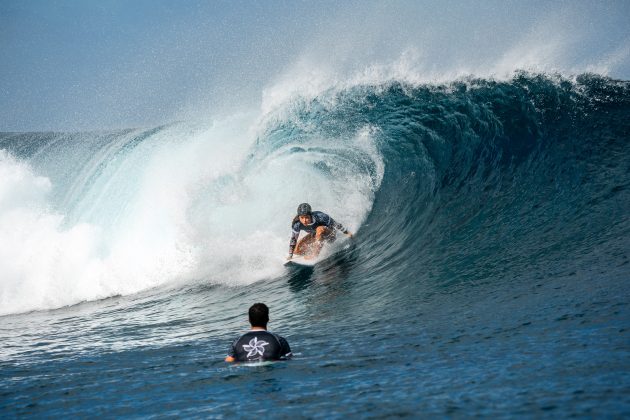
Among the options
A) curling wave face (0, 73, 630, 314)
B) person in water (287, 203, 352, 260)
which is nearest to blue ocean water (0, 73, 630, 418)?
curling wave face (0, 73, 630, 314)

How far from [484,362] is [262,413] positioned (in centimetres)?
159

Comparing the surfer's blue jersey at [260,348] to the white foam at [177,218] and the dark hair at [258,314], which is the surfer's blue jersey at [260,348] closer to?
the dark hair at [258,314]

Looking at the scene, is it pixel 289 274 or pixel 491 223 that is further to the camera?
pixel 289 274

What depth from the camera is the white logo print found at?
4.98 meters

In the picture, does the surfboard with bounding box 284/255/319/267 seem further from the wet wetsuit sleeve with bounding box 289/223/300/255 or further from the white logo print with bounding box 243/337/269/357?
the white logo print with bounding box 243/337/269/357

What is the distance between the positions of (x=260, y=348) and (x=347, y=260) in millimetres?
5326

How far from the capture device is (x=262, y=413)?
141 inches

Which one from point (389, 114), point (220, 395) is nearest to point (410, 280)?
point (220, 395)

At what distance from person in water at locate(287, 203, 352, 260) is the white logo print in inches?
219

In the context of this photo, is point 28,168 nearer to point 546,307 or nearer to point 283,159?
point 283,159

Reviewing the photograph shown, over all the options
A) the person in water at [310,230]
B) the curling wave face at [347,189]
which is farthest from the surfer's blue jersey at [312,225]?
the curling wave face at [347,189]

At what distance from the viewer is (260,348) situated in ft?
16.4

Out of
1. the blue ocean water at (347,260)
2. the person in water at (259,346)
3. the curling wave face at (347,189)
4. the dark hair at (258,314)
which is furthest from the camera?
the curling wave face at (347,189)

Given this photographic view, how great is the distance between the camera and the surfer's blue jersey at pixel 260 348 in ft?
16.3
